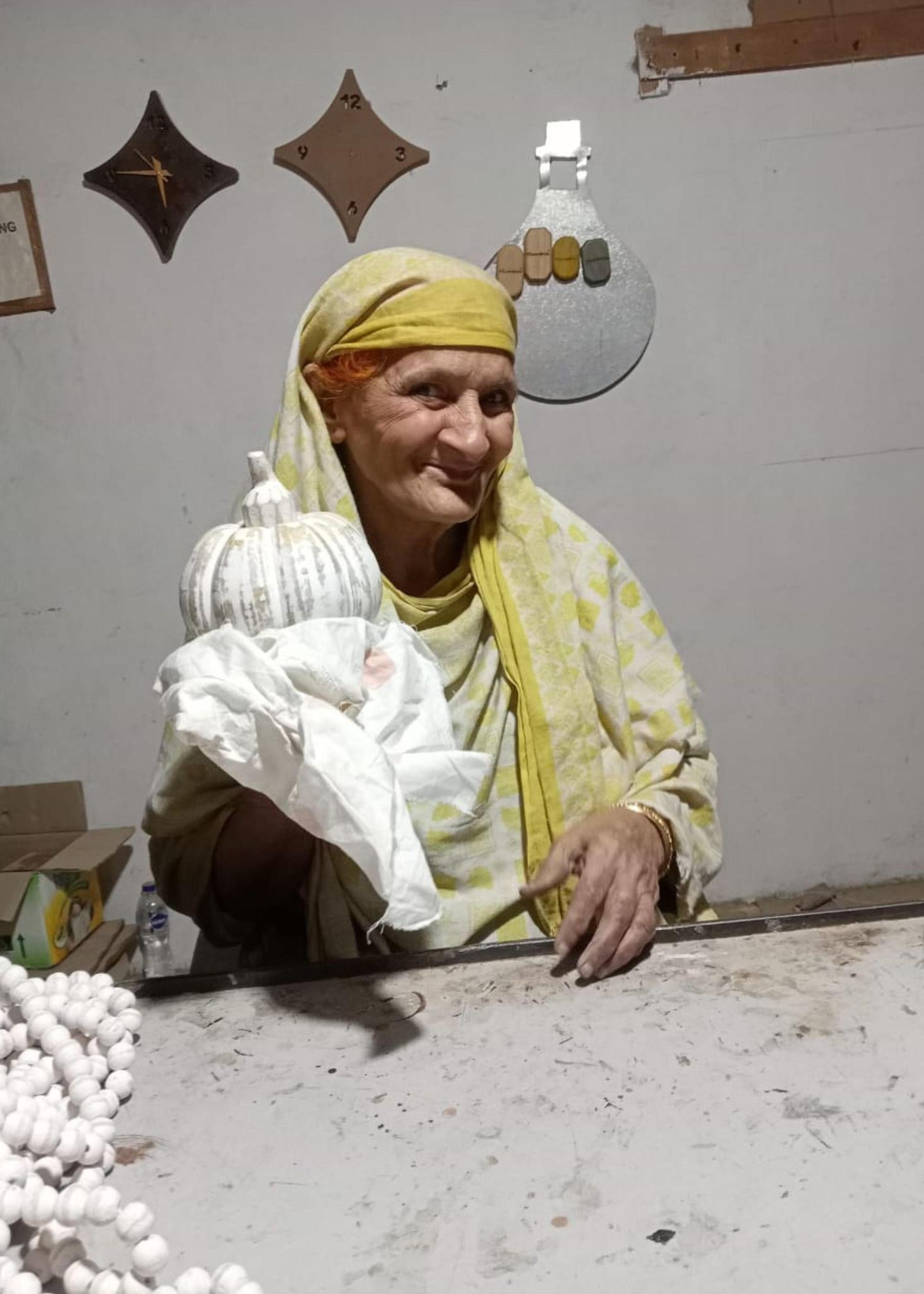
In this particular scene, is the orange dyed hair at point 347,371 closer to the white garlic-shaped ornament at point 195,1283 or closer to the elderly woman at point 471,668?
the elderly woman at point 471,668

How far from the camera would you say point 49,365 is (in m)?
2.03

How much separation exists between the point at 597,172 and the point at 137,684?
4.59ft

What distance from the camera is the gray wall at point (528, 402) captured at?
6.29 feet

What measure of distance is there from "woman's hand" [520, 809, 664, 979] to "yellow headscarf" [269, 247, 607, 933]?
0.27 ft

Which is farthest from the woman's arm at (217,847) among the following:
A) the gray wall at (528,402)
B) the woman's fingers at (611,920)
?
the gray wall at (528,402)

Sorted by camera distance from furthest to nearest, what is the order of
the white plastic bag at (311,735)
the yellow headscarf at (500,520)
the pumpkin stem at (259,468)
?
the yellow headscarf at (500,520), the pumpkin stem at (259,468), the white plastic bag at (311,735)

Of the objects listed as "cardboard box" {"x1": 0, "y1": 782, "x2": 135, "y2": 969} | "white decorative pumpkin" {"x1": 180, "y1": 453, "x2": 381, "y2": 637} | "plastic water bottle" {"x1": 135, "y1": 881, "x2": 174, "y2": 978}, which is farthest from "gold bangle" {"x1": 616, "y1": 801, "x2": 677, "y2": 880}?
"plastic water bottle" {"x1": 135, "y1": 881, "x2": 174, "y2": 978}

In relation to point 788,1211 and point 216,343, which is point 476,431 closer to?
point 788,1211

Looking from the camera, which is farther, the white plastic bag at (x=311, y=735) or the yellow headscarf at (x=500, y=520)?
the yellow headscarf at (x=500, y=520)

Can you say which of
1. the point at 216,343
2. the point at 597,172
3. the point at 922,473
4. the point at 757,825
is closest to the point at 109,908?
the point at 216,343

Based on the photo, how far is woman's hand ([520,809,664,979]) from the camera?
893 millimetres

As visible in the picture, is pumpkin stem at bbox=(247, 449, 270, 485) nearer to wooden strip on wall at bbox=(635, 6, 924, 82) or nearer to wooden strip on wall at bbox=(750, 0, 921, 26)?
wooden strip on wall at bbox=(635, 6, 924, 82)

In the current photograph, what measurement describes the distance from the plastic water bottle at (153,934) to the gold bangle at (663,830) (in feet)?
4.68

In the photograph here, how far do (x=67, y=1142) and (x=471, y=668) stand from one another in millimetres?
686
